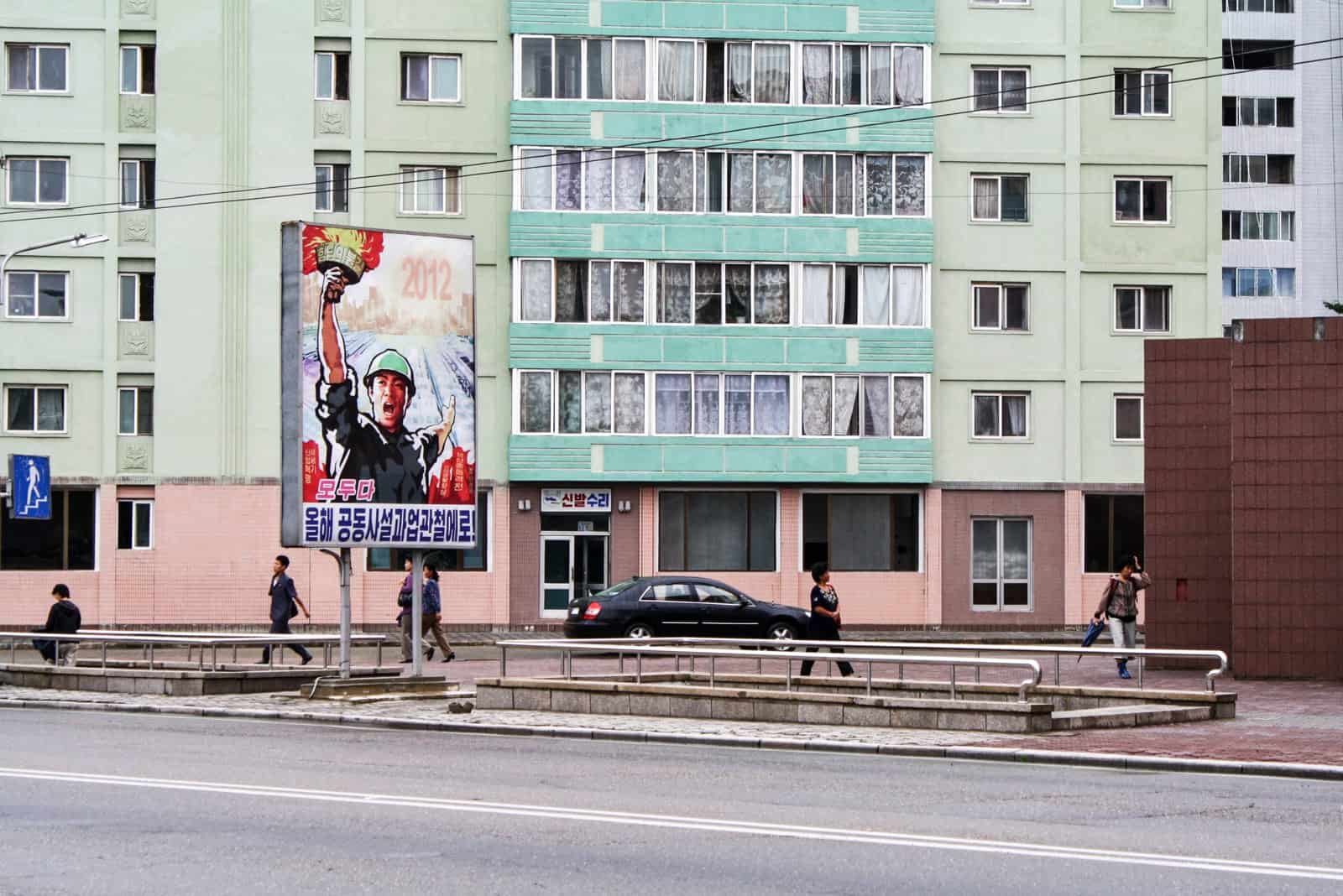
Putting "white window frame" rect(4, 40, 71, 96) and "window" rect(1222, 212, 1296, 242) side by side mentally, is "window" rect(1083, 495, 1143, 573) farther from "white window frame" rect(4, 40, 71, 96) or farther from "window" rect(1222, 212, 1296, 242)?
"window" rect(1222, 212, 1296, 242)

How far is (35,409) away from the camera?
51.1 m

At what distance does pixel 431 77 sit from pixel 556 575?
12297 mm

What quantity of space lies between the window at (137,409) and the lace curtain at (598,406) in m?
10.3

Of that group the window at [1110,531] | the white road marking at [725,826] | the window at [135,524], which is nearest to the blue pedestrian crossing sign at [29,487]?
the window at [135,524]

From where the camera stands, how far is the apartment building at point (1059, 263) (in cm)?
5272

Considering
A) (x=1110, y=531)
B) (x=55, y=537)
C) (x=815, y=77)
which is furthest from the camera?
(x=1110, y=531)

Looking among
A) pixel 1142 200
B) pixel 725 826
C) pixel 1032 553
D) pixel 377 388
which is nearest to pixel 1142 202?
pixel 1142 200

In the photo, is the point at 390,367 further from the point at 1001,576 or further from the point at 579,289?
the point at 1001,576

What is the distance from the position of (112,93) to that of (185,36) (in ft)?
7.23

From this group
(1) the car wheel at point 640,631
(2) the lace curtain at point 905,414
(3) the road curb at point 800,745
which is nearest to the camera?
(3) the road curb at point 800,745

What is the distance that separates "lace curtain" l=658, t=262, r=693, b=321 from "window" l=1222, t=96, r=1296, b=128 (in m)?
34.2

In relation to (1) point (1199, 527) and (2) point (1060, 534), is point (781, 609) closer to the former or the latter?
(1) point (1199, 527)

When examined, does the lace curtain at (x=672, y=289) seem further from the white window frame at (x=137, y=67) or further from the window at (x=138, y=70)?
the window at (x=138, y=70)

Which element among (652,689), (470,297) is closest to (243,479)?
(470,297)
